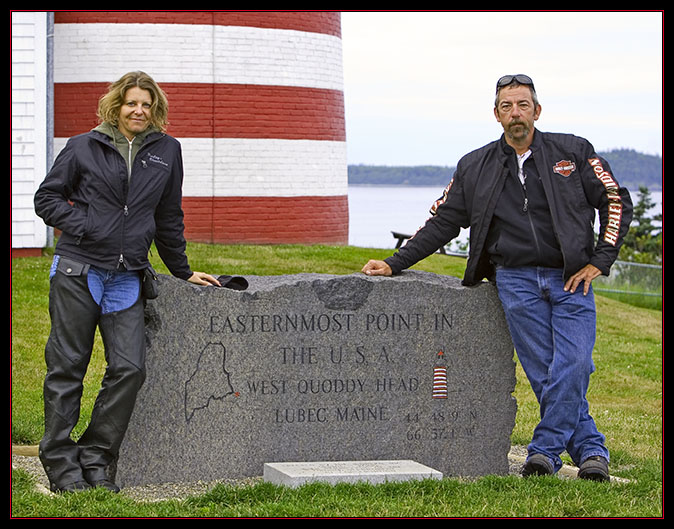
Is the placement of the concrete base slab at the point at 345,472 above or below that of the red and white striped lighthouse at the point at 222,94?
below

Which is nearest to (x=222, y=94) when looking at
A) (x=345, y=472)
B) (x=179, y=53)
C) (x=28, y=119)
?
(x=179, y=53)

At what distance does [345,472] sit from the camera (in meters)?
6.44

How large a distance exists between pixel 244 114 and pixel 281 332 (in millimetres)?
12207

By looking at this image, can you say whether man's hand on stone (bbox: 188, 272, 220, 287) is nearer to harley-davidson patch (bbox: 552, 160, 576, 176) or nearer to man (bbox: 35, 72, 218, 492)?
man (bbox: 35, 72, 218, 492)

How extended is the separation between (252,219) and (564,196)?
42.0 feet

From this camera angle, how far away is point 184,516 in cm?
582

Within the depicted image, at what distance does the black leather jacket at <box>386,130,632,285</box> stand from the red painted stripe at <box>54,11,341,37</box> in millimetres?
12476

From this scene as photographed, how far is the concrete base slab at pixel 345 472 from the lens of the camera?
6336mm

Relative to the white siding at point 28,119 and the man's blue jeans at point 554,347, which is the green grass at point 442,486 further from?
the white siding at point 28,119

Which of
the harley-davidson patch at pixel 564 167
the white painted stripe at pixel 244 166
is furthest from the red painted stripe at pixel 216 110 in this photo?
the harley-davidson patch at pixel 564 167

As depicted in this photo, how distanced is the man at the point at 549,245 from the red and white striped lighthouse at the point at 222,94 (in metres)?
12.2

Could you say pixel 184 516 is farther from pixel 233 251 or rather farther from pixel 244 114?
pixel 244 114

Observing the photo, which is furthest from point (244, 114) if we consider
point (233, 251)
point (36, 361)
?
point (36, 361)

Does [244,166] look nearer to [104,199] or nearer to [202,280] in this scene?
[202,280]
